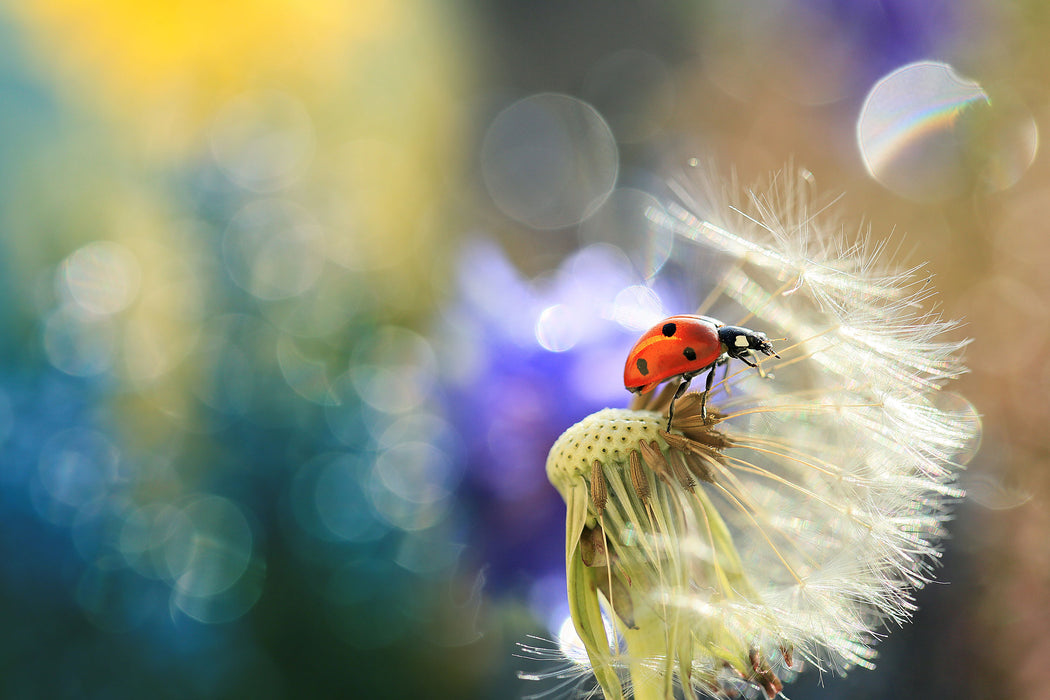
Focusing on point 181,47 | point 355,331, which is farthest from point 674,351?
point 181,47

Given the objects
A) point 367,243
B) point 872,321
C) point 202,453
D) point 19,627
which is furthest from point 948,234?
point 19,627

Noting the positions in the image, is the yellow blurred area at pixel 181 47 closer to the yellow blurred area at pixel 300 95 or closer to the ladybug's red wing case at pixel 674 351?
the yellow blurred area at pixel 300 95

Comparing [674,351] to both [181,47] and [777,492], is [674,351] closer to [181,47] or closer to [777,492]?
[777,492]

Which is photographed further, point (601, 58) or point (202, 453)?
point (601, 58)

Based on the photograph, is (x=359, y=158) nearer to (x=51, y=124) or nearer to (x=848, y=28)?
(x=51, y=124)

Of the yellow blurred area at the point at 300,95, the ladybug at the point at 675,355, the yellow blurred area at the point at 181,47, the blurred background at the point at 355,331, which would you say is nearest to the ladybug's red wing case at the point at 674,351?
the ladybug at the point at 675,355
